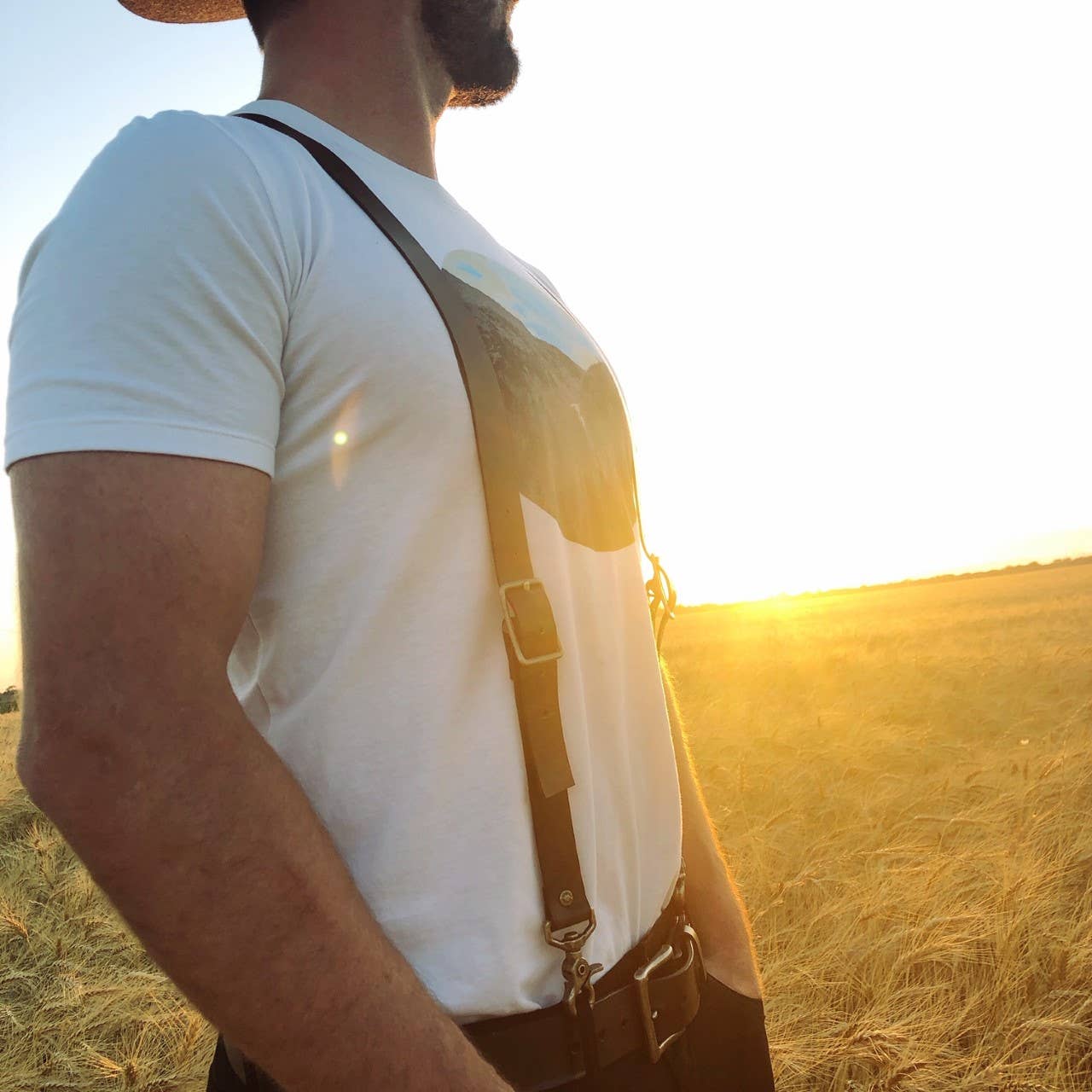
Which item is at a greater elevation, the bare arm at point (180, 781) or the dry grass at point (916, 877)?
the bare arm at point (180, 781)

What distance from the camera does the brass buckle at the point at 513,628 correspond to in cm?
91

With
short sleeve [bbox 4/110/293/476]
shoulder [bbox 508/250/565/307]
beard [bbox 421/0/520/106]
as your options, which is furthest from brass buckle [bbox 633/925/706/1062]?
beard [bbox 421/0/520/106]

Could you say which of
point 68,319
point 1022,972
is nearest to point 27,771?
point 68,319

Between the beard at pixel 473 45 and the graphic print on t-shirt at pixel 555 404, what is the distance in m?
0.57

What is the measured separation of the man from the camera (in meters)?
0.69

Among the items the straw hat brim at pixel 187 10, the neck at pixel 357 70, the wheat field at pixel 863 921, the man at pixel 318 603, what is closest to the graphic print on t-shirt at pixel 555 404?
the man at pixel 318 603

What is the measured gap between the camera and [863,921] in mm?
3400

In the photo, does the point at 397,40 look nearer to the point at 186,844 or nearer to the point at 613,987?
the point at 186,844

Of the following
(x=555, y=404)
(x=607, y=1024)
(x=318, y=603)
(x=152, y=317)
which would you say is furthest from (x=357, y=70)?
(x=607, y=1024)

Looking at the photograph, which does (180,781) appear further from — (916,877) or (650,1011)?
(916,877)

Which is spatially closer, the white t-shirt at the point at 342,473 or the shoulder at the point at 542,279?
the white t-shirt at the point at 342,473

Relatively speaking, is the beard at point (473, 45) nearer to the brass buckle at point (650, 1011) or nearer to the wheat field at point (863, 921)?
the brass buckle at point (650, 1011)

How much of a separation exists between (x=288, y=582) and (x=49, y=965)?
14.1ft

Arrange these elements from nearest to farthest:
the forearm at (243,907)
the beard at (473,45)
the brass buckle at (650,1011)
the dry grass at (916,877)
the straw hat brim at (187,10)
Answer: the forearm at (243,907), the brass buckle at (650,1011), the beard at (473,45), the straw hat brim at (187,10), the dry grass at (916,877)
